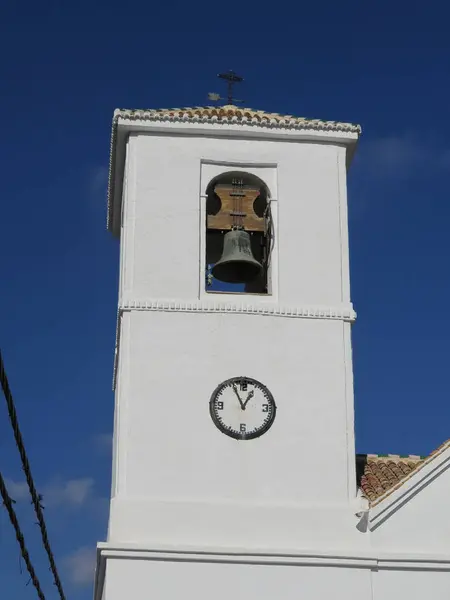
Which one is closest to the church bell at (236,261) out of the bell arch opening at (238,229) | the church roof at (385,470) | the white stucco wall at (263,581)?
the bell arch opening at (238,229)

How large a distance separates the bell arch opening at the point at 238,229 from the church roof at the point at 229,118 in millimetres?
782

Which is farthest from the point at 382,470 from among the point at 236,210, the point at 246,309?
the point at 236,210

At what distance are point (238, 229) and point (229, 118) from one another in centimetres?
162

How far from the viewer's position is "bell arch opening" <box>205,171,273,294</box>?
18.8m

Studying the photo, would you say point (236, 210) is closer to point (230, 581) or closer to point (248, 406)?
point (248, 406)

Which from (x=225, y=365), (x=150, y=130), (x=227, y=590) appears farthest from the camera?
(x=150, y=130)

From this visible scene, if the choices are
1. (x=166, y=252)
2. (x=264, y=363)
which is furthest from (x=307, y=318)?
(x=166, y=252)

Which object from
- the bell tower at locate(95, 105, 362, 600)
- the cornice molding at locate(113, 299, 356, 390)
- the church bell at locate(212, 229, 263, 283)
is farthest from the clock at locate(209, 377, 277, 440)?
the church bell at locate(212, 229, 263, 283)

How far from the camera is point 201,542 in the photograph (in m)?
17.2

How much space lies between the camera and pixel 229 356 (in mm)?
18094

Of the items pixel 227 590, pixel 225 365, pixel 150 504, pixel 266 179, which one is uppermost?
pixel 266 179

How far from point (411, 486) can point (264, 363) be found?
2480mm

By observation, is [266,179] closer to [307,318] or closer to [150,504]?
[307,318]

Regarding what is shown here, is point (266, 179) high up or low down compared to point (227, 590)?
up
